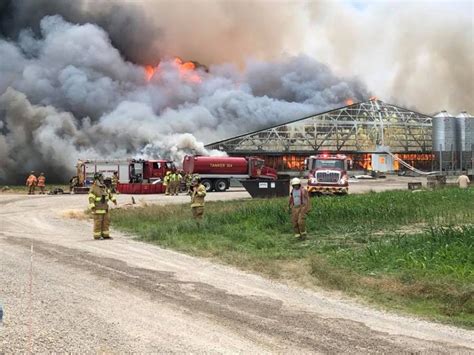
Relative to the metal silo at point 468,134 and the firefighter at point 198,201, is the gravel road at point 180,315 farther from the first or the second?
the metal silo at point 468,134

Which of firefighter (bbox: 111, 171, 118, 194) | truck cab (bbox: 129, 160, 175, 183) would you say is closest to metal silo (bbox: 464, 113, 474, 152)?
truck cab (bbox: 129, 160, 175, 183)

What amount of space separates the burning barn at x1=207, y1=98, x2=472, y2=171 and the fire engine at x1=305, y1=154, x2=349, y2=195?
37.7 metres

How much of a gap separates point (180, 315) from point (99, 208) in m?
8.60

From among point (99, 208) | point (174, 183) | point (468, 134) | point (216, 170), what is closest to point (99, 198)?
point (99, 208)

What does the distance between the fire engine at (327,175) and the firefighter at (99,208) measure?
15.2 meters

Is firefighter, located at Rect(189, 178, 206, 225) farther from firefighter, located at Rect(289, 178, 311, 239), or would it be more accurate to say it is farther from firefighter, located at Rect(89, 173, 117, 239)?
firefighter, located at Rect(289, 178, 311, 239)

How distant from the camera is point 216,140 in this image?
6606 centimetres

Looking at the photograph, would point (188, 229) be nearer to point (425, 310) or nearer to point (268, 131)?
point (425, 310)

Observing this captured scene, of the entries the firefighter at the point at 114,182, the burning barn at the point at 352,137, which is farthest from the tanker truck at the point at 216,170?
the burning barn at the point at 352,137

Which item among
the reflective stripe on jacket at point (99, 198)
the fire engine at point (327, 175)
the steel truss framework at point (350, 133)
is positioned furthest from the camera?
the steel truss framework at point (350, 133)

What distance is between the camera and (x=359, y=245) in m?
13.0

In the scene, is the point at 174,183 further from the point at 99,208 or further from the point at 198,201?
the point at 99,208

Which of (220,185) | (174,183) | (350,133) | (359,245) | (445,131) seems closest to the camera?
(359,245)

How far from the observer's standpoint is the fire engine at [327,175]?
2839cm
